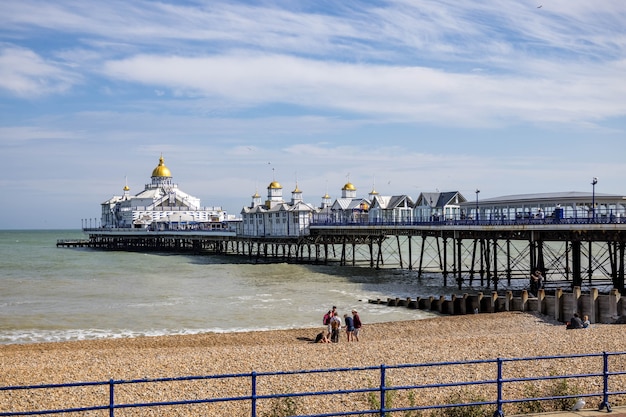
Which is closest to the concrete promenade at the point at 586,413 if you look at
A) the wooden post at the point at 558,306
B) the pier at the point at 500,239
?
the wooden post at the point at 558,306

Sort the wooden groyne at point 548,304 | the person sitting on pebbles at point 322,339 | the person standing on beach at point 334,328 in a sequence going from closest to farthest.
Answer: the person standing on beach at point 334,328 → the person sitting on pebbles at point 322,339 → the wooden groyne at point 548,304

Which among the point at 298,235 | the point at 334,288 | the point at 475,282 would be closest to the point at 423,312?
the point at 334,288

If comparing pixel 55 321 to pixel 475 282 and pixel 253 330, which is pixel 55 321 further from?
pixel 475 282

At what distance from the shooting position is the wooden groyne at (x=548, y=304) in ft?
86.6

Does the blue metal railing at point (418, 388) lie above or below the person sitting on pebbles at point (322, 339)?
above

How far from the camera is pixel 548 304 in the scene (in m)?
28.6

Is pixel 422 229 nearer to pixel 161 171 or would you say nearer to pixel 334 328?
pixel 334 328

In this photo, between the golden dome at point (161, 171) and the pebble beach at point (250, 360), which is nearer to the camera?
the pebble beach at point (250, 360)

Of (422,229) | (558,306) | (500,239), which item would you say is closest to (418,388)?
(558,306)

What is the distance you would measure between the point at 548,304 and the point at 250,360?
1548 cm

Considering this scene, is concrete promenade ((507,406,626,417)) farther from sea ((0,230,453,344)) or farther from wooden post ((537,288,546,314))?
sea ((0,230,453,344))

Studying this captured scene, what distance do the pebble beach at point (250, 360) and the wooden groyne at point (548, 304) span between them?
2176 millimetres

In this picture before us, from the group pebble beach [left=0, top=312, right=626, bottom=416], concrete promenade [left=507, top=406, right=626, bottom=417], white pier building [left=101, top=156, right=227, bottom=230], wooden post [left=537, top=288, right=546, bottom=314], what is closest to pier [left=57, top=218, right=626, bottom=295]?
wooden post [left=537, top=288, right=546, bottom=314]

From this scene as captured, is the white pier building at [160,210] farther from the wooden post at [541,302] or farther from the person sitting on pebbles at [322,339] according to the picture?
the person sitting on pebbles at [322,339]
